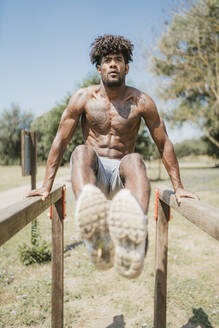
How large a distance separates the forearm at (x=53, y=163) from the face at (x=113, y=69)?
61 centimetres

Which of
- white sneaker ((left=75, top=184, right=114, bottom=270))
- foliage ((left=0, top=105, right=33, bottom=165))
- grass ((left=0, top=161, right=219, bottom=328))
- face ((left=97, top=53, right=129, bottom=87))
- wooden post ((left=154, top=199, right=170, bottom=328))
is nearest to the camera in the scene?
white sneaker ((left=75, top=184, right=114, bottom=270))

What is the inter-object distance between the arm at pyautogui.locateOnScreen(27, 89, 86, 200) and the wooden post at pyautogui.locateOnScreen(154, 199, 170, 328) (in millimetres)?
1034

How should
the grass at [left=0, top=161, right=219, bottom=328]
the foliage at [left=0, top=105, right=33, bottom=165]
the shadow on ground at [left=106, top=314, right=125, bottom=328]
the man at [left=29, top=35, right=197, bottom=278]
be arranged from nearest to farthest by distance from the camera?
the man at [left=29, top=35, right=197, bottom=278] → the shadow on ground at [left=106, top=314, right=125, bottom=328] → the grass at [left=0, top=161, right=219, bottom=328] → the foliage at [left=0, top=105, right=33, bottom=165]

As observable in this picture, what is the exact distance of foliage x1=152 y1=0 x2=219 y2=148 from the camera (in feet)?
52.6

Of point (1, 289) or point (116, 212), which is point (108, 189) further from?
point (1, 289)

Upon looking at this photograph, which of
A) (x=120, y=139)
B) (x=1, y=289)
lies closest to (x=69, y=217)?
(x=1, y=289)

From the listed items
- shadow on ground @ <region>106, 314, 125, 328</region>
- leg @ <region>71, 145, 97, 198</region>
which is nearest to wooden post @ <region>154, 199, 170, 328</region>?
shadow on ground @ <region>106, 314, 125, 328</region>

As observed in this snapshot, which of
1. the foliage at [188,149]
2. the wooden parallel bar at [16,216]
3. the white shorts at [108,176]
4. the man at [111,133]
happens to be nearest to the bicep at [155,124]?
the man at [111,133]

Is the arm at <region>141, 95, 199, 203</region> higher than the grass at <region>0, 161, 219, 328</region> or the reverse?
higher

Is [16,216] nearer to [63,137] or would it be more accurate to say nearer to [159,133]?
[63,137]

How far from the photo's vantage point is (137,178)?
1.64 metres

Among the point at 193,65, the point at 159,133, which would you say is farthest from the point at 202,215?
the point at 193,65

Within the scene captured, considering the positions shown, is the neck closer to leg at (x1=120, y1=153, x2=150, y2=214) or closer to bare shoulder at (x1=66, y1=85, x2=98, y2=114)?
bare shoulder at (x1=66, y1=85, x2=98, y2=114)

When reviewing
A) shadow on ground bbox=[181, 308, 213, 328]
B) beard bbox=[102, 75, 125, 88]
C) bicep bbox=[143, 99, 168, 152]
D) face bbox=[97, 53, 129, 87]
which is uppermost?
face bbox=[97, 53, 129, 87]
